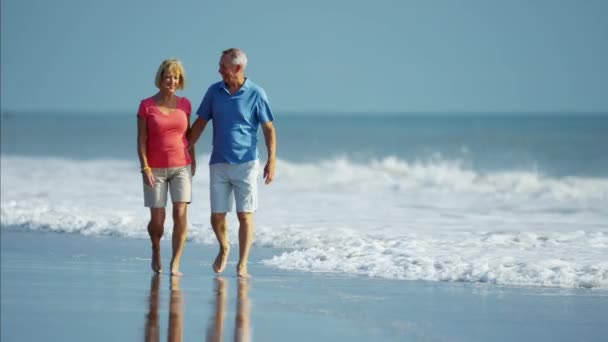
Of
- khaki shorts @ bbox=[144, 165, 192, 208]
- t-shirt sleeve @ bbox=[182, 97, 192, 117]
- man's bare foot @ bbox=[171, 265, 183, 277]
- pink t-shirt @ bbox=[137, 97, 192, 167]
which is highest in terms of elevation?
t-shirt sleeve @ bbox=[182, 97, 192, 117]

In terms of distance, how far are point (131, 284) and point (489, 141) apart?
37839 mm

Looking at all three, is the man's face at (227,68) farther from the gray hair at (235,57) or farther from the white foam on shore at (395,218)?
the white foam on shore at (395,218)

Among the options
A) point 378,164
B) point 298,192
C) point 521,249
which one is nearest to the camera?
point 521,249

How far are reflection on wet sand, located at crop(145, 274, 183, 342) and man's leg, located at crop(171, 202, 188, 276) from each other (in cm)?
37

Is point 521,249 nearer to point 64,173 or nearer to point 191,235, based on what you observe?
point 191,235

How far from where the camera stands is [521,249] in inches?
405

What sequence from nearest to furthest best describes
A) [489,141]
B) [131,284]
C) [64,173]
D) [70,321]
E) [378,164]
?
[70,321]
[131,284]
[64,173]
[378,164]
[489,141]

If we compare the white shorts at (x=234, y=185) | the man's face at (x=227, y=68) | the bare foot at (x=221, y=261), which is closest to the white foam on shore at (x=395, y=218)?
the bare foot at (x=221, y=261)

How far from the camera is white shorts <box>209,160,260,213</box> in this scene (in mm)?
8242

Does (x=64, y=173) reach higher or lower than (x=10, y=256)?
higher

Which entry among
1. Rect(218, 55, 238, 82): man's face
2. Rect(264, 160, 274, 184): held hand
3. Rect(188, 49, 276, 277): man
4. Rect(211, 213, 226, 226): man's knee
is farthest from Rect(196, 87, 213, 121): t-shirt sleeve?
Rect(211, 213, 226, 226): man's knee

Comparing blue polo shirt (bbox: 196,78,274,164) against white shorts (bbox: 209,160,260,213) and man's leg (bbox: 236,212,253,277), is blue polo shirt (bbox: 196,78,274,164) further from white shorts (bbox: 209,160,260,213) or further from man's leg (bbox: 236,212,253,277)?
man's leg (bbox: 236,212,253,277)

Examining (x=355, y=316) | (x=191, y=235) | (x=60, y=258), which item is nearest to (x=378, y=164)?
(x=191, y=235)

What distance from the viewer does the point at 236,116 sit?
322 inches
